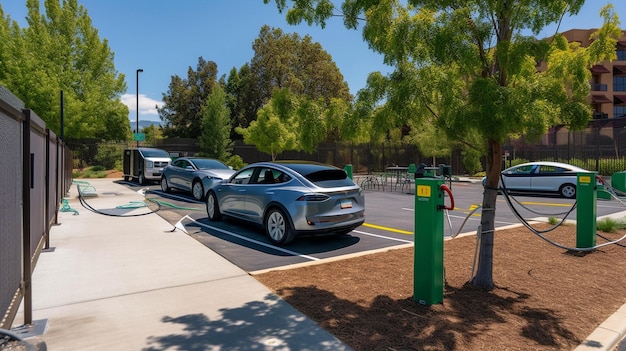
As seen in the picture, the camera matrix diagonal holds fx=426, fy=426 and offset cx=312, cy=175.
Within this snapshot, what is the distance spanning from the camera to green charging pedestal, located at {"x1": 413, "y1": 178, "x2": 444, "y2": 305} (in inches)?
180

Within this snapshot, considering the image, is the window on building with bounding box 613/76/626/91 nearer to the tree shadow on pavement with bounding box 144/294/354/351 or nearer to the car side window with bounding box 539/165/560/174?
the car side window with bounding box 539/165/560/174

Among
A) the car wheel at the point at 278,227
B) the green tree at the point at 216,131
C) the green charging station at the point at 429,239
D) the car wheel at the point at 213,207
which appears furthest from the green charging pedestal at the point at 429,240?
the green tree at the point at 216,131

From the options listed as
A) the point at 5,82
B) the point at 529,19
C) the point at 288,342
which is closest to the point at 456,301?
the point at 288,342

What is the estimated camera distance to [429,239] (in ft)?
15.1

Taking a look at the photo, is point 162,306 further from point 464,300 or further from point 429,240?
point 464,300

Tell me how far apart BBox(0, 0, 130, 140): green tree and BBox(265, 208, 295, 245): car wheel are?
28.7 metres

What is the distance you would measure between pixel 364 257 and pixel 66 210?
28.8 ft

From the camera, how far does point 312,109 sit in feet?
18.7

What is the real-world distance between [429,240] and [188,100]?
162ft

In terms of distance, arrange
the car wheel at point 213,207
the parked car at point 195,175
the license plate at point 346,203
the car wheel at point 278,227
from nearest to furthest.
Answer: the car wheel at point 278,227
the license plate at point 346,203
the car wheel at point 213,207
the parked car at point 195,175

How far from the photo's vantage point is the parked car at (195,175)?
13.6m

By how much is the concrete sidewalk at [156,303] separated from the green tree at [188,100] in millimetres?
44599

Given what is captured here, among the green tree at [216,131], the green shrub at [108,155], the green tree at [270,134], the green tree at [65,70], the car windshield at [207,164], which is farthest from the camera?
the green tree at [216,131]

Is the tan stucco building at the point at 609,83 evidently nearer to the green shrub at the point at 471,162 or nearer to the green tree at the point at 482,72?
the green shrub at the point at 471,162
